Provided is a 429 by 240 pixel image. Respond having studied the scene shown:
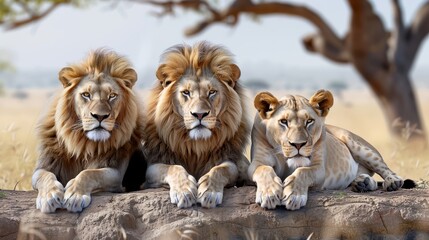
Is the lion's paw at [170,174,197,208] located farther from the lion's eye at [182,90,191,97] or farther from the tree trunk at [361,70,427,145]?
the tree trunk at [361,70,427,145]

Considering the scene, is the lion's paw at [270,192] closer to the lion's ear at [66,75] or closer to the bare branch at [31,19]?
the lion's ear at [66,75]

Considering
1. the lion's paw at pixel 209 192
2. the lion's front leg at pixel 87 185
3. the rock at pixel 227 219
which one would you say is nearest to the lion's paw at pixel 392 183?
the rock at pixel 227 219

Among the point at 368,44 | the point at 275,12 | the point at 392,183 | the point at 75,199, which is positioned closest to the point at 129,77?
the point at 75,199

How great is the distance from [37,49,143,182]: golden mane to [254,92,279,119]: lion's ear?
0.78m

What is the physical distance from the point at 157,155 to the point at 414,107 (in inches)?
504

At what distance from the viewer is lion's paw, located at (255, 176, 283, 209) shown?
497 cm

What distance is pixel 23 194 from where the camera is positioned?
5.47m

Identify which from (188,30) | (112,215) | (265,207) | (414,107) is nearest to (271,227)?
(265,207)

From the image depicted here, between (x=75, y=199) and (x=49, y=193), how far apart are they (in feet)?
0.52

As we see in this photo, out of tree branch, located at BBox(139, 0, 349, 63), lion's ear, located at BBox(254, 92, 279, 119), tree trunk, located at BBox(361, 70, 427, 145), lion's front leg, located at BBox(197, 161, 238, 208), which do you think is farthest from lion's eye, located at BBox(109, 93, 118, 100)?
tree trunk, located at BBox(361, 70, 427, 145)

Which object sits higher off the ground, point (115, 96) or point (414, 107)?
point (414, 107)

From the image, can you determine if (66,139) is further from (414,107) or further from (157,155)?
(414,107)

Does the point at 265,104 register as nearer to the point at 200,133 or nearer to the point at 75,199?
the point at 200,133

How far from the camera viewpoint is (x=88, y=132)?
5246 mm
